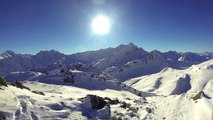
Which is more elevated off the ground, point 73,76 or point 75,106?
point 73,76

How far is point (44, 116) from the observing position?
30188mm

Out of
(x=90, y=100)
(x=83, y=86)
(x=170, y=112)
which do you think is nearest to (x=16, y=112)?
(x=90, y=100)

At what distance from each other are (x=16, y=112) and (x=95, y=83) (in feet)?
529

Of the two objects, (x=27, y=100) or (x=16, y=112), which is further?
(x=27, y=100)

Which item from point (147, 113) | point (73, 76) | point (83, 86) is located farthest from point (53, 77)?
point (147, 113)

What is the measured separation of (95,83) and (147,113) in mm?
146211

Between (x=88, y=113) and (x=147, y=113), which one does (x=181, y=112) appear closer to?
(x=147, y=113)

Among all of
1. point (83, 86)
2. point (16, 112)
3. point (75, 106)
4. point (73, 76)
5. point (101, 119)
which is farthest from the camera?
point (73, 76)

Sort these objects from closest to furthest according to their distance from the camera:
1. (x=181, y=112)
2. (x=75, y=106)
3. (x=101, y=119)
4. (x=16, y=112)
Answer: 1. (x=16, y=112)
2. (x=101, y=119)
3. (x=75, y=106)
4. (x=181, y=112)

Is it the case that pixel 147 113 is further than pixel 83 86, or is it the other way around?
pixel 83 86

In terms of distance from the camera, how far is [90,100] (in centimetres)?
3791

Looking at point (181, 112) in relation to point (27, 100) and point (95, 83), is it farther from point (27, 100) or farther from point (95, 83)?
point (95, 83)

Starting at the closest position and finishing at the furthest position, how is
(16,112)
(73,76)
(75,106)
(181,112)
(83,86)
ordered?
(16,112) < (75,106) < (181,112) < (83,86) < (73,76)

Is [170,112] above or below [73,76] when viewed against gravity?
below
